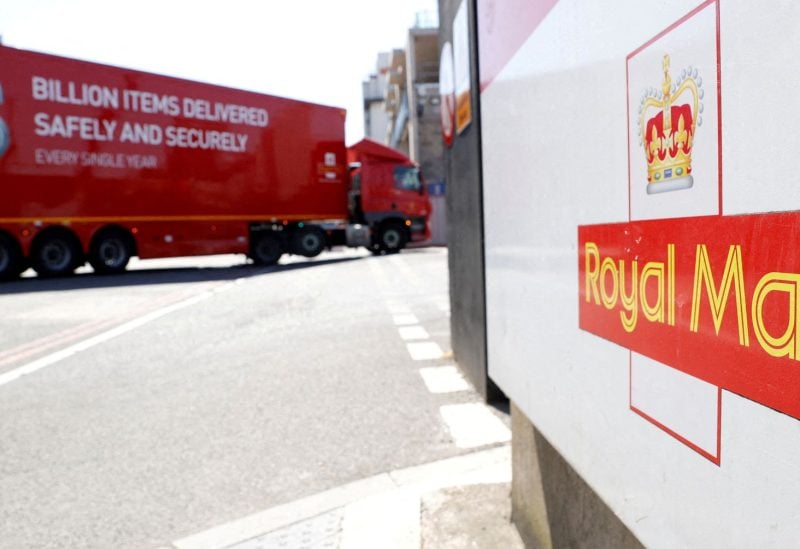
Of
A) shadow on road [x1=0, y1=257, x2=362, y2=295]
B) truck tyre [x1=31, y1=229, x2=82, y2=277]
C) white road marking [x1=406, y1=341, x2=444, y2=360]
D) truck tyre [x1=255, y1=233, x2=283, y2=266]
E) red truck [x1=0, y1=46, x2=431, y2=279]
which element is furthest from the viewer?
→ truck tyre [x1=255, y1=233, x2=283, y2=266]

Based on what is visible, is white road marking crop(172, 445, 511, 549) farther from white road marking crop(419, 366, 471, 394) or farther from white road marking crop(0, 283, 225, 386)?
white road marking crop(0, 283, 225, 386)

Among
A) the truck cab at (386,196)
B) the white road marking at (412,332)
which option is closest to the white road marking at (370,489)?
the white road marking at (412,332)

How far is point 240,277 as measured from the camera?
15734 mm

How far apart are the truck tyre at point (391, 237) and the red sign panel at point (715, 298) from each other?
851 inches

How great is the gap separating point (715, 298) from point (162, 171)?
1761 centimetres

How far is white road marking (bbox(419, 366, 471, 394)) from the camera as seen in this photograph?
5254 millimetres

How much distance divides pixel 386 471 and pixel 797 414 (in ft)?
9.94

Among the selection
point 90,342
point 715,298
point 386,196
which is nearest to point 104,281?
point 90,342

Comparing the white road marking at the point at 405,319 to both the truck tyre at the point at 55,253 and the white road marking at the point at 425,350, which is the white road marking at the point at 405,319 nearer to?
the white road marking at the point at 425,350

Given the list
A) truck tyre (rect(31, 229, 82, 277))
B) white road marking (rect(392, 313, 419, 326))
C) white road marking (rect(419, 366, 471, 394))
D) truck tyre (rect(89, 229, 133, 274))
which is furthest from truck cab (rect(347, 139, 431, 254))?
white road marking (rect(419, 366, 471, 394))

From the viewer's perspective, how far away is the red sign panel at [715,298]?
892mm

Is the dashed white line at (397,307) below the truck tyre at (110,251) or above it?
below

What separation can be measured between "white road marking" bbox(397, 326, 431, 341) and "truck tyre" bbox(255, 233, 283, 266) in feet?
40.7

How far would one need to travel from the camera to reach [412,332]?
25.8ft
